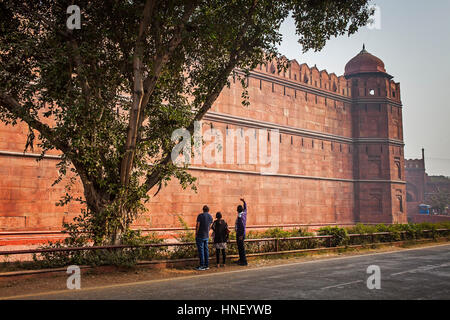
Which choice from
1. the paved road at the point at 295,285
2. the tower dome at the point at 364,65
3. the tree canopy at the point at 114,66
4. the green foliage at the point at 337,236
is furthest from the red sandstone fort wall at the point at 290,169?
the paved road at the point at 295,285

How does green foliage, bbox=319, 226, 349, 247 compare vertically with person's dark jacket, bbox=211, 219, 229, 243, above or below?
below

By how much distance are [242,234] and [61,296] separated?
5348mm

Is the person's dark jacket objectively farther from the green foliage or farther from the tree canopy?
the green foliage

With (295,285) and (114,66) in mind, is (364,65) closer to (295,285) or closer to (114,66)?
(114,66)

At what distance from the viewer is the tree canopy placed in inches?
362

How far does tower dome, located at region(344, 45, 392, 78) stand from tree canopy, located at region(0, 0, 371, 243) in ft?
80.9

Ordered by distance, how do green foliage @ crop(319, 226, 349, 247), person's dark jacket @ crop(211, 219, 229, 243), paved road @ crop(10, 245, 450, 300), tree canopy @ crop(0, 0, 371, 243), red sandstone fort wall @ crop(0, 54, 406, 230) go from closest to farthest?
paved road @ crop(10, 245, 450, 300) < tree canopy @ crop(0, 0, 371, 243) < person's dark jacket @ crop(211, 219, 229, 243) < green foliage @ crop(319, 226, 349, 247) < red sandstone fort wall @ crop(0, 54, 406, 230)

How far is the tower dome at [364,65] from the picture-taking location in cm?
3419

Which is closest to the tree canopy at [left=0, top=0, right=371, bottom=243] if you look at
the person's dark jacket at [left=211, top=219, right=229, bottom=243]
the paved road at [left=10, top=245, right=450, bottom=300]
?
the person's dark jacket at [left=211, top=219, right=229, bottom=243]

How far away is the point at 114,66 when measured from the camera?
429 inches

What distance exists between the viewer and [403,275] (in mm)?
8992

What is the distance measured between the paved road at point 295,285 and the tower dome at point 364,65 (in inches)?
1051

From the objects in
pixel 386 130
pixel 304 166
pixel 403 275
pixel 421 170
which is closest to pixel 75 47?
pixel 403 275
